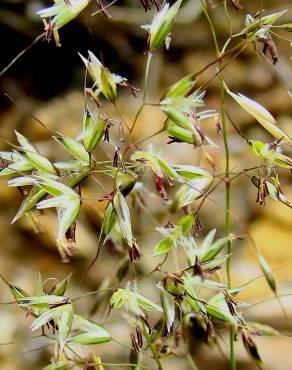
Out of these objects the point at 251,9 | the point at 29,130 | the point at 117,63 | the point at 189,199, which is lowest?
the point at 189,199

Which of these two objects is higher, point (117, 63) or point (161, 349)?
point (117, 63)

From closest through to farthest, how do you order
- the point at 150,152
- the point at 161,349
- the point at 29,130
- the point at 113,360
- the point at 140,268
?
1. the point at 150,152
2. the point at 161,349
3. the point at 140,268
4. the point at 113,360
5. the point at 29,130

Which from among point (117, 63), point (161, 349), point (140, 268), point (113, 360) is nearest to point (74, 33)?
point (117, 63)

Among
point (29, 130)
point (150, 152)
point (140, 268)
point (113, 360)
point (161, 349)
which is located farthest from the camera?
point (29, 130)

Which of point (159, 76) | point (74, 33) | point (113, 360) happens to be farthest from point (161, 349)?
point (159, 76)

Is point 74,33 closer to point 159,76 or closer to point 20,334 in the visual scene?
point 159,76

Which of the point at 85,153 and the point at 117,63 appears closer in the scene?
the point at 85,153

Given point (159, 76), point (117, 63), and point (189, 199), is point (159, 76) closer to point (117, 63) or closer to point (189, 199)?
point (117, 63)

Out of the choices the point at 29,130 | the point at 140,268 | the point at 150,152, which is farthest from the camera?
the point at 29,130

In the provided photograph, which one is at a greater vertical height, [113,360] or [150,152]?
[150,152]
